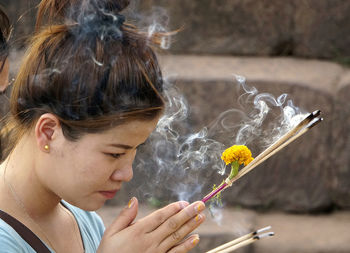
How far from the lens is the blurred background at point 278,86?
11.0 ft

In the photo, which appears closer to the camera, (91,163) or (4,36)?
(91,163)

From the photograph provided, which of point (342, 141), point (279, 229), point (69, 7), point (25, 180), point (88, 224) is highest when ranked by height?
point (69, 7)

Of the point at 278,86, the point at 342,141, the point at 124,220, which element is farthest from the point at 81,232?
the point at 342,141

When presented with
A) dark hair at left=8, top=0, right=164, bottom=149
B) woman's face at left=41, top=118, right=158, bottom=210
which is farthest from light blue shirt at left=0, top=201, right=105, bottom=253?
dark hair at left=8, top=0, right=164, bottom=149

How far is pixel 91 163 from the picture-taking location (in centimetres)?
149

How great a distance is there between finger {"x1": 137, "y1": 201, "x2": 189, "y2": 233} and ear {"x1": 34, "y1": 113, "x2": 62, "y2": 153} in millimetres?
290

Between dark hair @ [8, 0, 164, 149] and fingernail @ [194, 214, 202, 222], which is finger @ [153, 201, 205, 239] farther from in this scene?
dark hair @ [8, 0, 164, 149]

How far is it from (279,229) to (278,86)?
2.47 feet

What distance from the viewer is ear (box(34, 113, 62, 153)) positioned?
1493 millimetres

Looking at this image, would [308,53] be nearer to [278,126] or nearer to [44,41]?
[278,126]

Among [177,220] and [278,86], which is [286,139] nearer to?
[177,220]

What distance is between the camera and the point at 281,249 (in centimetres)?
331

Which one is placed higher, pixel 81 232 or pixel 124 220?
pixel 124 220

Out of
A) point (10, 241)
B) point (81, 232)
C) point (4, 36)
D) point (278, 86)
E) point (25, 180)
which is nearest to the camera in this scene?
point (10, 241)
